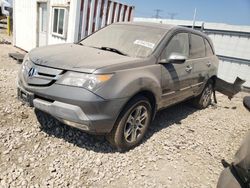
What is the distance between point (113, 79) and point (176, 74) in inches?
58.7

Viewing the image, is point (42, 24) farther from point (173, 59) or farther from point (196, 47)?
point (173, 59)

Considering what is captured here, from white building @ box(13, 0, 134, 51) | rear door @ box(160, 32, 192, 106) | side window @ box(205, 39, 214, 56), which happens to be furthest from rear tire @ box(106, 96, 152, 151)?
white building @ box(13, 0, 134, 51)

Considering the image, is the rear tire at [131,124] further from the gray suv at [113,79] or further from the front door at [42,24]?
the front door at [42,24]

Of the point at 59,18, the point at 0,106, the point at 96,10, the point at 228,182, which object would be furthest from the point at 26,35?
the point at 228,182

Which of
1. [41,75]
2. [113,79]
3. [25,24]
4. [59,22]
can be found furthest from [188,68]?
[25,24]

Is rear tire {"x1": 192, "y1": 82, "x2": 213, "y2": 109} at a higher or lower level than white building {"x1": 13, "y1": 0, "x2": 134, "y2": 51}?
lower

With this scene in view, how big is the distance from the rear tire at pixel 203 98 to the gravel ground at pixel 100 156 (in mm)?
1077

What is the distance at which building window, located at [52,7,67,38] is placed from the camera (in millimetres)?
8305

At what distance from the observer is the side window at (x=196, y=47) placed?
4.85 meters

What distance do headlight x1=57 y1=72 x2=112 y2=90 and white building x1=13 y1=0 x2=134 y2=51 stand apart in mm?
5313

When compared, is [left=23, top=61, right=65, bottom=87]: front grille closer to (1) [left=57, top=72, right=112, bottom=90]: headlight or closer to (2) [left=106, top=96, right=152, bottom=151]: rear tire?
(1) [left=57, top=72, right=112, bottom=90]: headlight

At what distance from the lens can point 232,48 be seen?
9.76 metres

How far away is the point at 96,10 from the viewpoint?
8.19 meters

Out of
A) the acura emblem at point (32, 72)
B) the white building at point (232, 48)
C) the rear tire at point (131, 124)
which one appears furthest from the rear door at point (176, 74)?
the white building at point (232, 48)
